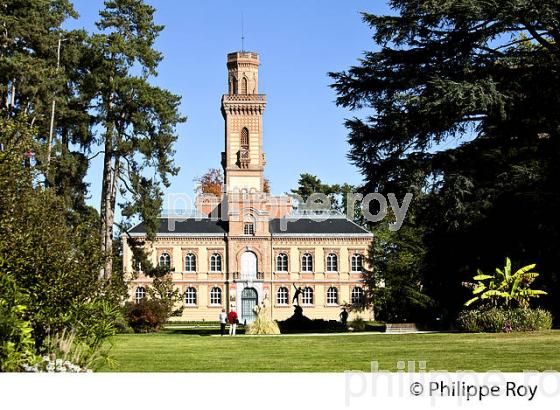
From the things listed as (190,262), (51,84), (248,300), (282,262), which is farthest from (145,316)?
(282,262)

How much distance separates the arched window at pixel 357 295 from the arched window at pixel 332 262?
2270 millimetres

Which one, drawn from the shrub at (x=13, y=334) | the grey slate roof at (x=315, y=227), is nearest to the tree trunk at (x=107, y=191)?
the shrub at (x=13, y=334)

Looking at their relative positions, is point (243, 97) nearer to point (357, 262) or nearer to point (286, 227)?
point (286, 227)

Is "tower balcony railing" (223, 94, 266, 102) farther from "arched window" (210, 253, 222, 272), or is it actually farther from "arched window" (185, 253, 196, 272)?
"arched window" (185, 253, 196, 272)

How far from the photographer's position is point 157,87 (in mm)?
44094

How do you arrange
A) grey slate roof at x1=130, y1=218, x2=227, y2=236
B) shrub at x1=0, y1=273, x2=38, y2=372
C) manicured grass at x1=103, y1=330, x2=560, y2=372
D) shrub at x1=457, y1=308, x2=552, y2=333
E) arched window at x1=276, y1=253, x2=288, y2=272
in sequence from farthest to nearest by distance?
arched window at x1=276, y1=253, x2=288, y2=272 → grey slate roof at x1=130, y1=218, x2=227, y2=236 → shrub at x1=457, y1=308, x2=552, y2=333 → manicured grass at x1=103, y1=330, x2=560, y2=372 → shrub at x1=0, y1=273, x2=38, y2=372

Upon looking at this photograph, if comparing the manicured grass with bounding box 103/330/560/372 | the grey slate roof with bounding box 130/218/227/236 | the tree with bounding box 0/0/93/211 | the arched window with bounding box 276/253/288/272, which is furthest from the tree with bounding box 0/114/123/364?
the arched window with bounding box 276/253/288/272

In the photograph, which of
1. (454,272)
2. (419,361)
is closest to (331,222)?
(454,272)

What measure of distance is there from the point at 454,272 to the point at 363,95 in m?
7.13

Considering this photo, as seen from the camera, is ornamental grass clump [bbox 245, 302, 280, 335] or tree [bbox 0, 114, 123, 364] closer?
tree [bbox 0, 114, 123, 364]

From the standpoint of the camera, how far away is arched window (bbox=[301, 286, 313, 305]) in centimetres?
7388

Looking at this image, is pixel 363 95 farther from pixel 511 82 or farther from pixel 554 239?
pixel 554 239

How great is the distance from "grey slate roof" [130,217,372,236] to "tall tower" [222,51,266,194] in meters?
3.77

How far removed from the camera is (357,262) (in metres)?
74.3
